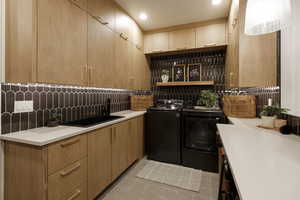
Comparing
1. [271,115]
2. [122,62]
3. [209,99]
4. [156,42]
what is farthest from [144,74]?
[271,115]

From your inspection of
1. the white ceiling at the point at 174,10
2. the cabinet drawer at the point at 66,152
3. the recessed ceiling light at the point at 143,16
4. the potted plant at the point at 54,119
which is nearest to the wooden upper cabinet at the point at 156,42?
the white ceiling at the point at 174,10

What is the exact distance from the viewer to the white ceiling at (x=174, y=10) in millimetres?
2197

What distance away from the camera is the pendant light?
902mm

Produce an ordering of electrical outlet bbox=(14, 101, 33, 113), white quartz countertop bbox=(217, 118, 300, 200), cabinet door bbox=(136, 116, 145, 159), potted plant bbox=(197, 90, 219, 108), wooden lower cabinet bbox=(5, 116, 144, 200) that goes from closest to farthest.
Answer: white quartz countertop bbox=(217, 118, 300, 200), wooden lower cabinet bbox=(5, 116, 144, 200), electrical outlet bbox=(14, 101, 33, 113), cabinet door bbox=(136, 116, 145, 159), potted plant bbox=(197, 90, 219, 108)

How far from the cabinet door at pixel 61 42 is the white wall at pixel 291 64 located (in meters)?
1.96

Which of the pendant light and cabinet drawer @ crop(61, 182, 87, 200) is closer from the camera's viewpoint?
the pendant light

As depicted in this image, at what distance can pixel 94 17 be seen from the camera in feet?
5.66

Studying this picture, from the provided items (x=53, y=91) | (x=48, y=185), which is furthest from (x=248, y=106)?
(x=53, y=91)

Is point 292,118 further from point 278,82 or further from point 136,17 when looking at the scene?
point 136,17

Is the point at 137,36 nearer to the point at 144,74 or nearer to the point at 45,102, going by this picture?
the point at 144,74

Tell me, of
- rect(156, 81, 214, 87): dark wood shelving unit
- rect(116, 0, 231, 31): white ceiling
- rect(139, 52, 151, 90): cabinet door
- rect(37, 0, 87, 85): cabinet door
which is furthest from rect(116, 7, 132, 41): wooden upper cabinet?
rect(156, 81, 214, 87): dark wood shelving unit

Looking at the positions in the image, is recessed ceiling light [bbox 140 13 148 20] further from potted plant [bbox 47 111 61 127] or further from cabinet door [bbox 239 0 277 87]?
potted plant [bbox 47 111 61 127]

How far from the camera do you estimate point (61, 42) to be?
52.9 inches

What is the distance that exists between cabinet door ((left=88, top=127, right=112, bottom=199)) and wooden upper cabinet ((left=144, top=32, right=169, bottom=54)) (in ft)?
6.78
